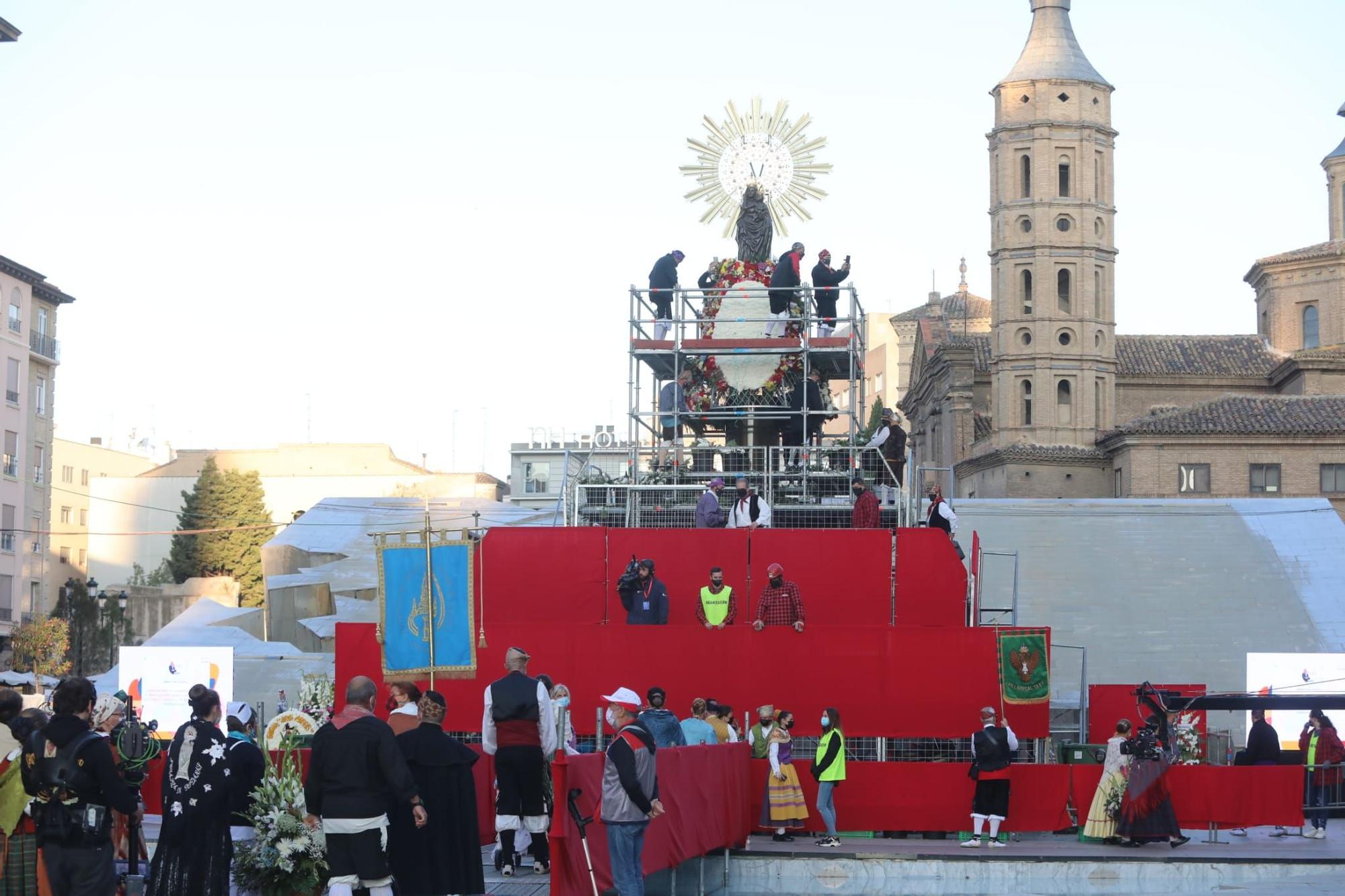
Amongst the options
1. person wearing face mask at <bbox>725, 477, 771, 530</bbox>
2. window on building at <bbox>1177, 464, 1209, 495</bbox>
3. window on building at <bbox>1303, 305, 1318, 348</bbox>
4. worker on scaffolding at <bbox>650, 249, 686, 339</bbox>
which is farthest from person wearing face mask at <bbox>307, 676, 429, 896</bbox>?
window on building at <bbox>1303, 305, 1318, 348</bbox>

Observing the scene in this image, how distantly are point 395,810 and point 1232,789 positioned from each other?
11736 mm

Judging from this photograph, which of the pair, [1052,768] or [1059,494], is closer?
[1052,768]

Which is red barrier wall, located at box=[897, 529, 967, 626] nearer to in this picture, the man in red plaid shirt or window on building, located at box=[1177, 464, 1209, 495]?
the man in red plaid shirt

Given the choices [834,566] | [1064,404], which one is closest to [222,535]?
[1064,404]

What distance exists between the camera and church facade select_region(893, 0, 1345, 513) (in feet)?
278

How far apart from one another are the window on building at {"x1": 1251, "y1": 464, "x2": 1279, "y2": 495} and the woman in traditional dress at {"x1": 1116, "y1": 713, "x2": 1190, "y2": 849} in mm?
57621

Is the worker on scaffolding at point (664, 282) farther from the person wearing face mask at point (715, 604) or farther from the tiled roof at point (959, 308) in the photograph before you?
the tiled roof at point (959, 308)

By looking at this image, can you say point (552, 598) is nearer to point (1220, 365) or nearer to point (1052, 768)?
point (1052, 768)

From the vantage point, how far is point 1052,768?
65.9 feet

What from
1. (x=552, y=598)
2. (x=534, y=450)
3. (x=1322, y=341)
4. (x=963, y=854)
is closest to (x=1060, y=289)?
(x=1322, y=341)

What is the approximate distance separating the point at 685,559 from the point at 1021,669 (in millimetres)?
5398

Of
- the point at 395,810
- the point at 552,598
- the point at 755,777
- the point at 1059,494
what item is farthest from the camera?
the point at 1059,494

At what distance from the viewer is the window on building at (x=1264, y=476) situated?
2908 inches

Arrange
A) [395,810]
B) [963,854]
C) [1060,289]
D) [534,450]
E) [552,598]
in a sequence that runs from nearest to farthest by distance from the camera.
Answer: [395,810], [963,854], [552,598], [1060,289], [534,450]
